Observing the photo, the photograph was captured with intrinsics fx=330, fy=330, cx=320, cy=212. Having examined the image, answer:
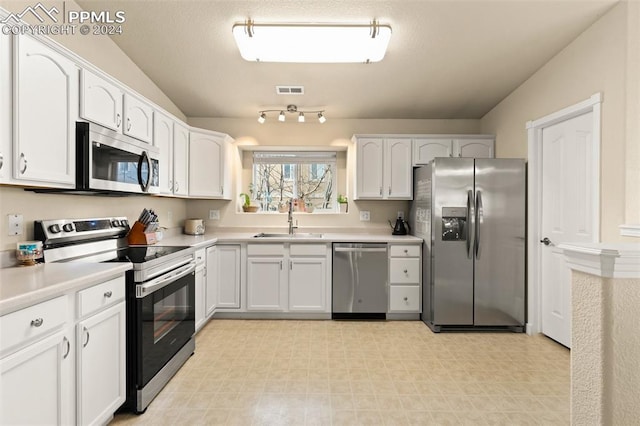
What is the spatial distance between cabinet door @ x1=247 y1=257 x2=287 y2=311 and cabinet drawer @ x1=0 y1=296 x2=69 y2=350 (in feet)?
7.38

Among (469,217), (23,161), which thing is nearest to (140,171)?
(23,161)

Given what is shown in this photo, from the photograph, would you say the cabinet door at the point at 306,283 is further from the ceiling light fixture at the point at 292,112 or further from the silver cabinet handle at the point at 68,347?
the silver cabinet handle at the point at 68,347

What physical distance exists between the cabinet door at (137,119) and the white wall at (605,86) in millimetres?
3490

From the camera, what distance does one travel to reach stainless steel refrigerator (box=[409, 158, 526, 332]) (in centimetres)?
334

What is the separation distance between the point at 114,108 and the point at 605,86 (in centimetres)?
350

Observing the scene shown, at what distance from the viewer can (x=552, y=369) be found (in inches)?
101

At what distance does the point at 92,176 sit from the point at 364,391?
7.30 feet

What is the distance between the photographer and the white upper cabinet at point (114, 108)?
6.61 feet

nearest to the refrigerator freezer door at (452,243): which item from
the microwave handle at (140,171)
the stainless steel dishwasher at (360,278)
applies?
the stainless steel dishwasher at (360,278)

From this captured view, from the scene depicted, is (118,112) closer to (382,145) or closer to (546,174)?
(382,145)

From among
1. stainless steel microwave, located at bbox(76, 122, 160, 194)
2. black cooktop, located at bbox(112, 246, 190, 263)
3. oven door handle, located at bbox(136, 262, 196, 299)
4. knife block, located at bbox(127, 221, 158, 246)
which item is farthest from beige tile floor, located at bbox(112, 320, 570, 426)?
stainless steel microwave, located at bbox(76, 122, 160, 194)

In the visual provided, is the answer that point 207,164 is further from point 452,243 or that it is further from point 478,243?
point 478,243

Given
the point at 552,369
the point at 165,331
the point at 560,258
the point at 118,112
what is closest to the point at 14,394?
the point at 165,331

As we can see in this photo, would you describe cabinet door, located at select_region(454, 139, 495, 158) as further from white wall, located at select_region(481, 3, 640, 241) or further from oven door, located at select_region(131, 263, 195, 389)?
oven door, located at select_region(131, 263, 195, 389)
